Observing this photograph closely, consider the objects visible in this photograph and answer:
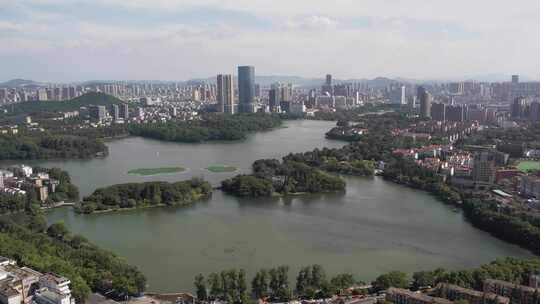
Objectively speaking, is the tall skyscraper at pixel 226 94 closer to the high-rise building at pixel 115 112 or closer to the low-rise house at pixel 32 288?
the high-rise building at pixel 115 112

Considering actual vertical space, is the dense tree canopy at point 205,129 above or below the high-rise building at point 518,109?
below

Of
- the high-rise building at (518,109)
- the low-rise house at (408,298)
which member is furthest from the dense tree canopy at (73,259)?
the high-rise building at (518,109)

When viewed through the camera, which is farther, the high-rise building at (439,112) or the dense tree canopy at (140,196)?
the high-rise building at (439,112)

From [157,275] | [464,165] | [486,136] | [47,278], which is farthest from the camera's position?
[486,136]

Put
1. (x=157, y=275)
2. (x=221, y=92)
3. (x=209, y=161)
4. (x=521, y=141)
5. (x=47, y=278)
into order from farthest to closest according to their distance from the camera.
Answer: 1. (x=221, y=92)
2. (x=521, y=141)
3. (x=209, y=161)
4. (x=157, y=275)
5. (x=47, y=278)

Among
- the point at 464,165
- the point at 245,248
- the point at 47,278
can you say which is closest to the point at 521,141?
the point at 464,165

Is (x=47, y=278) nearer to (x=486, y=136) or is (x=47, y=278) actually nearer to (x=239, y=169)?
(x=239, y=169)

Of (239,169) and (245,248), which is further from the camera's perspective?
(239,169)
